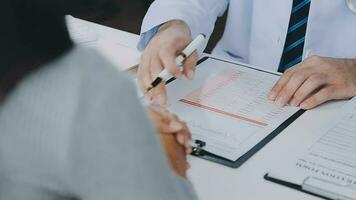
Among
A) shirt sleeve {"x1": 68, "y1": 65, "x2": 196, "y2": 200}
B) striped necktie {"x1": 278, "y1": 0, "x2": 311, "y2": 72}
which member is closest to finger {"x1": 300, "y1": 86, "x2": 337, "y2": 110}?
striped necktie {"x1": 278, "y1": 0, "x2": 311, "y2": 72}

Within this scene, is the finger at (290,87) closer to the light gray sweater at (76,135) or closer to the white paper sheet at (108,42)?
the white paper sheet at (108,42)

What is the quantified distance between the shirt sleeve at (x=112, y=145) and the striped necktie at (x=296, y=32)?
1.03 metres

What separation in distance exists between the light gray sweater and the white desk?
367 millimetres

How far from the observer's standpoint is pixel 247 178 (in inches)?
32.3

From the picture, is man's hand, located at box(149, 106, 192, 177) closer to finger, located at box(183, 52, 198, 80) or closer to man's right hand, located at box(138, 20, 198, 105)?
man's right hand, located at box(138, 20, 198, 105)

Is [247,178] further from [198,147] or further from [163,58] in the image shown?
[163,58]

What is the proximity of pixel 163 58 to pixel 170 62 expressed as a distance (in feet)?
0.08

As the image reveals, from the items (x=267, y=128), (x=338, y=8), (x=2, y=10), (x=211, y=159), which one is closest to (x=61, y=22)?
(x=2, y=10)

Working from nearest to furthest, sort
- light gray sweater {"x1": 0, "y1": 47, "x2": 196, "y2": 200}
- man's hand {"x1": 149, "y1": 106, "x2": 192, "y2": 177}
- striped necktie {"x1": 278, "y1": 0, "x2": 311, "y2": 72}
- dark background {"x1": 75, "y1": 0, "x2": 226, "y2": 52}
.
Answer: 1. light gray sweater {"x1": 0, "y1": 47, "x2": 196, "y2": 200}
2. man's hand {"x1": 149, "y1": 106, "x2": 192, "y2": 177}
3. striped necktie {"x1": 278, "y1": 0, "x2": 311, "y2": 72}
4. dark background {"x1": 75, "y1": 0, "x2": 226, "y2": 52}

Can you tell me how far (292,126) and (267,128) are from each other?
0.17 feet

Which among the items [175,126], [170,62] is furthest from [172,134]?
[170,62]

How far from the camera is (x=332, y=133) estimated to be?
94cm

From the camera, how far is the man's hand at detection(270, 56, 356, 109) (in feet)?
3.45

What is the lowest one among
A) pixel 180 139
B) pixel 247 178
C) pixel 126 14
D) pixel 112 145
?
pixel 126 14
